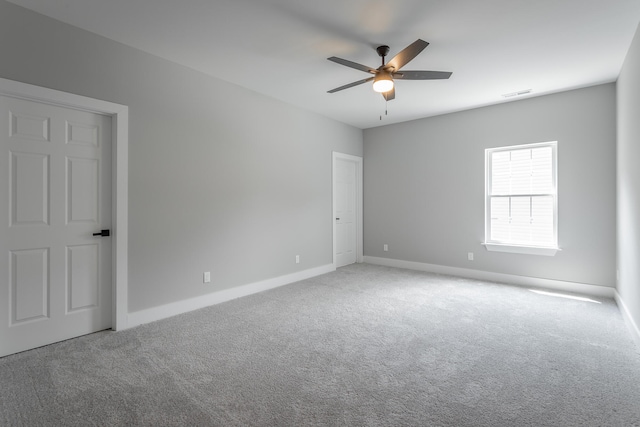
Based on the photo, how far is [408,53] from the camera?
8.63 feet

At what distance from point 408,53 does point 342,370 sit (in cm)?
257

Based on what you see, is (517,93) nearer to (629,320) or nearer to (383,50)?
(383,50)

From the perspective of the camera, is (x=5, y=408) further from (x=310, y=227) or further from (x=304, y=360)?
(x=310, y=227)

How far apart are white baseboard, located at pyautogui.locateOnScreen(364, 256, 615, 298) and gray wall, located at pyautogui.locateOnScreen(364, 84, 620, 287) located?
7 cm

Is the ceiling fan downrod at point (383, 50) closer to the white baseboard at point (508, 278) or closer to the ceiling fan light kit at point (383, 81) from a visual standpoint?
the ceiling fan light kit at point (383, 81)

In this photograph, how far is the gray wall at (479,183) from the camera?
4090 millimetres

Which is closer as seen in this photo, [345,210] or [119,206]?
[119,206]

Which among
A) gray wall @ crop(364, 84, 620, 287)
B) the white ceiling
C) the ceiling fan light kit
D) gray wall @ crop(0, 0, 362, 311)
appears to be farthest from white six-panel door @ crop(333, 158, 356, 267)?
the ceiling fan light kit

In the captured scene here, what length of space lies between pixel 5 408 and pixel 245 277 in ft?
8.24

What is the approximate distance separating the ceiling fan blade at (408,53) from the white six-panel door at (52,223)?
2761mm

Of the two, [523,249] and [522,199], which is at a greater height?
[522,199]

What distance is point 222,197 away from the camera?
154 inches

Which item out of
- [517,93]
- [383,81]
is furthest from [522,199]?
[383,81]

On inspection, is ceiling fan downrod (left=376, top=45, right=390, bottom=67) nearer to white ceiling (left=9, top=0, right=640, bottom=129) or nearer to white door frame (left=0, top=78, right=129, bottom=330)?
white ceiling (left=9, top=0, right=640, bottom=129)
